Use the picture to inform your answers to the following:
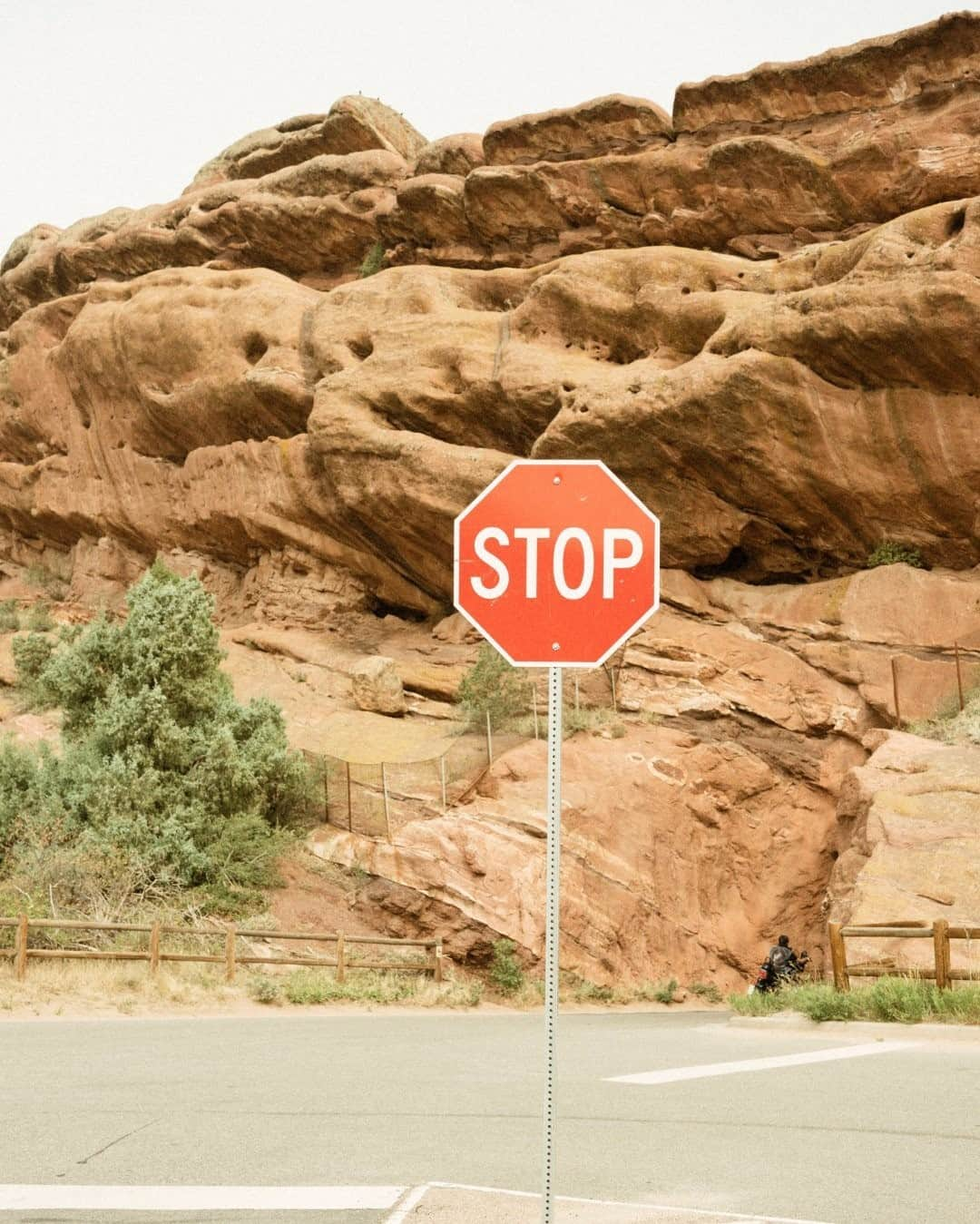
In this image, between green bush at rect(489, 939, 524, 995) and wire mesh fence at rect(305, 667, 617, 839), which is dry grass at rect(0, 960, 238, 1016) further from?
wire mesh fence at rect(305, 667, 617, 839)

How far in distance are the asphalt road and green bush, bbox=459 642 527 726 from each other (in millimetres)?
16308

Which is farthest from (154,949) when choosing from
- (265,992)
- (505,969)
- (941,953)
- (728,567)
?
(728,567)

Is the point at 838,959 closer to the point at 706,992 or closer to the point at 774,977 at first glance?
the point at 774,977

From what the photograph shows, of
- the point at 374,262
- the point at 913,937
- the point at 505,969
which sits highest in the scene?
the point at 374,262

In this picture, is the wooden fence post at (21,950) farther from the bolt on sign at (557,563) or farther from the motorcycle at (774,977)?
the bolt on sign at (557,563)

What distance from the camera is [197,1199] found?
5094mm

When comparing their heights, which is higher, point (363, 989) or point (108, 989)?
point (108, 989)

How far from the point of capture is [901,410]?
27.0 m

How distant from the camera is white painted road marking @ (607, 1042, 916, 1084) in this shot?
902 centimetres

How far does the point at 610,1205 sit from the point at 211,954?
16.0 meters

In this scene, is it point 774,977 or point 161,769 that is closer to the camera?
point 774,977

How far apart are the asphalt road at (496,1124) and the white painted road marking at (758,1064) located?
75 mm

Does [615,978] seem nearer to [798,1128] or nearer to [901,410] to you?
[901,410]

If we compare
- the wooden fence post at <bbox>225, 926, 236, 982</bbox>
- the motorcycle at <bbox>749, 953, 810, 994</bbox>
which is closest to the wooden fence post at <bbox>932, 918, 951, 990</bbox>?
the motorcycle at <bbox>749, 953, 810, 994</bbox>
